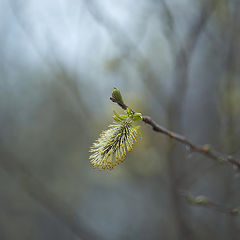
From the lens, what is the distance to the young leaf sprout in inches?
22.5

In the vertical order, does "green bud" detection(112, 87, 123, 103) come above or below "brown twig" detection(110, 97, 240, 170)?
below

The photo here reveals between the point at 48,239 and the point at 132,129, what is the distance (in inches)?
148

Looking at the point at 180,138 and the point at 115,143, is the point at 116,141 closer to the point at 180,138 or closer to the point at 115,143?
the point at 115,143

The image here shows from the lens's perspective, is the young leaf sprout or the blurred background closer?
the young leaf sprout

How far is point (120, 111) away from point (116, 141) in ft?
4.10

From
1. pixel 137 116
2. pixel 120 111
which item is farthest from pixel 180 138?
pixel 120 111

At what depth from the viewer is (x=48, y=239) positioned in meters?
3.75

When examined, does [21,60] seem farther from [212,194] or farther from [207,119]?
[212,194]

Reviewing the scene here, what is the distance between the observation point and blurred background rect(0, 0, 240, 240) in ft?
4.79

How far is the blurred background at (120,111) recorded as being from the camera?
1461 millimetres

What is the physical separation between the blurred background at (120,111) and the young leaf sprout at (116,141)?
27cm

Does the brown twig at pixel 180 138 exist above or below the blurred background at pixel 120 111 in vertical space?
below

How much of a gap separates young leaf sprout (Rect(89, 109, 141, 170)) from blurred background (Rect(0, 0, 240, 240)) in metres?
0.27

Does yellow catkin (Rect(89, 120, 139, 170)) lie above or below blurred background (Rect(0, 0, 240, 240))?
below
